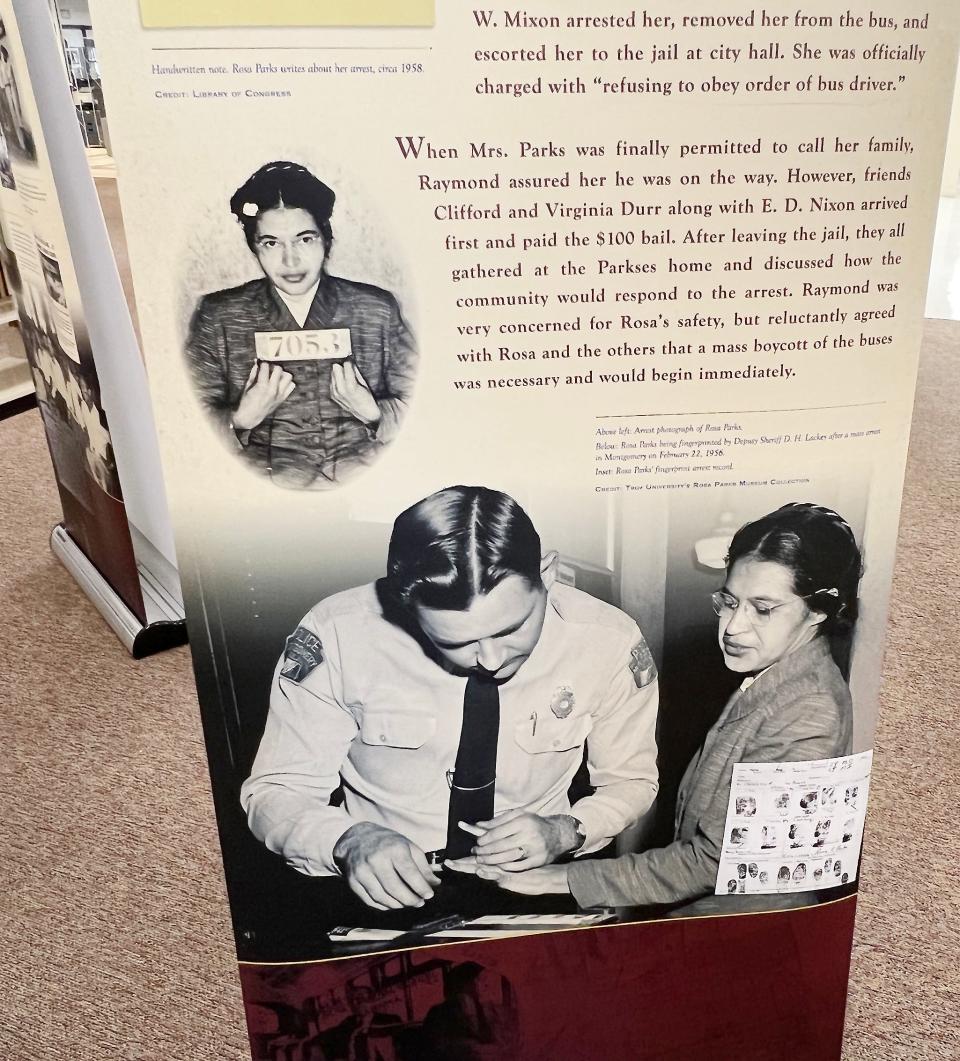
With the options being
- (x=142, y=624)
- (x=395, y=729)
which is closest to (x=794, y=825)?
(x=395, y=729)

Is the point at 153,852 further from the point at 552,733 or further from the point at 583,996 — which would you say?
the point at 552,733

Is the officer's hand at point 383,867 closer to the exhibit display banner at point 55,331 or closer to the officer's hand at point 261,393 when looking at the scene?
the officer's hand at point 261,393

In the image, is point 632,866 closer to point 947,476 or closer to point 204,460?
point 204,460

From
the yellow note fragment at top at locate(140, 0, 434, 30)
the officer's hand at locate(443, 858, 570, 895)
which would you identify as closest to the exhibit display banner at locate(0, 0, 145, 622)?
the yellow note fragment at top at locate(140, 0, 434, 30)

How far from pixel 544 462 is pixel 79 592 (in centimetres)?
210

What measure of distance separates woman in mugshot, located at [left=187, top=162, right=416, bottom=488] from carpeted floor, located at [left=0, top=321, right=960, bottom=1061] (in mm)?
1045

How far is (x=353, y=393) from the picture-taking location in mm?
863

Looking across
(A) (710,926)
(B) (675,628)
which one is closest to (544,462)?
(B) (675,628)

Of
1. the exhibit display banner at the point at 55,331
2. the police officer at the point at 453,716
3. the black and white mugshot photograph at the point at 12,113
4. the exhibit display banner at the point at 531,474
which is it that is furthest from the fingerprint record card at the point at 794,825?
the black and white mugshot photograph at the point at 12,113

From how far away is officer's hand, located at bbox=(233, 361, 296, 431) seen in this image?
2.80ft

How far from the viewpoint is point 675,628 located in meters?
1.00

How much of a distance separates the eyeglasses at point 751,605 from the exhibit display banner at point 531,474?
10mm

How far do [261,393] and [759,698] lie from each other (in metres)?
0.59

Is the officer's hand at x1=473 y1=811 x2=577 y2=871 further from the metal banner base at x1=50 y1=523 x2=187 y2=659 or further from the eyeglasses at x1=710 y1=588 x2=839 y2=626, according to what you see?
the metal banner base at x1=50 y1=523 x2=187 y2=659
